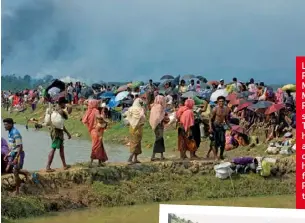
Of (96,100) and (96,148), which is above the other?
(96,100)

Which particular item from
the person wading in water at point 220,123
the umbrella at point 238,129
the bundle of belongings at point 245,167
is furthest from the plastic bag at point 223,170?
the umbrella at point 238,129

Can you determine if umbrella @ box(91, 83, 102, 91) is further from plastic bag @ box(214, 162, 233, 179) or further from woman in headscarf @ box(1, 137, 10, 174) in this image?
plastic bag @ box(214, 162, 233, 179)

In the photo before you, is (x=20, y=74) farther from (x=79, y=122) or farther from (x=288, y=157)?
(x=288, y=157)

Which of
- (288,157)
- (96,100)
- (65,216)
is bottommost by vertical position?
(65,216)

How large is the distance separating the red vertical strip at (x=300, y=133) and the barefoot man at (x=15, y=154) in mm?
2430

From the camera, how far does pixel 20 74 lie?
6.96 metres

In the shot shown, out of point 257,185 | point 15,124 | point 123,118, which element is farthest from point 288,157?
point 15,124

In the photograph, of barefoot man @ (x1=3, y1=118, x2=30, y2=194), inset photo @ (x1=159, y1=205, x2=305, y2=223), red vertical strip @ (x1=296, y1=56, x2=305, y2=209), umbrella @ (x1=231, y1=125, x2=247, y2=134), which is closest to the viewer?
inset photo @ (x1=159, y1=205, x2=305, y2=223)

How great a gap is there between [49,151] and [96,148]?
43 centimetres

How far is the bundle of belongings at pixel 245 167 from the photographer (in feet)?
22.6

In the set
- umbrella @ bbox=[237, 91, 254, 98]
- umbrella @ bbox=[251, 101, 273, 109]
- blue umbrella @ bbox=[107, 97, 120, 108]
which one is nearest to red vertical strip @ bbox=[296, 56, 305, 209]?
umbrella @ bbox=[251, 101, 273, 109]

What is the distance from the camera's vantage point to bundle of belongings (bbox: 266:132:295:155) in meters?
6.89

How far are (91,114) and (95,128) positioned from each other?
136 mm

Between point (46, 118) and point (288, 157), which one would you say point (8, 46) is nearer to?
point (46, 118)
